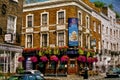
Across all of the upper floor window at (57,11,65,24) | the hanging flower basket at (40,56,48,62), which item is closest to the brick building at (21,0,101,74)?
the upper floor window at (57,11,65,24)

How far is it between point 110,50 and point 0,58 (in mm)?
42004

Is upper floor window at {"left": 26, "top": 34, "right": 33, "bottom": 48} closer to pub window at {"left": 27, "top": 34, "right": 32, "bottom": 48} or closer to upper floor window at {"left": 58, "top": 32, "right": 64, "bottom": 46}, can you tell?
pub window at {"left": 27, "top": 34, "right": 32, "bottom": 48}

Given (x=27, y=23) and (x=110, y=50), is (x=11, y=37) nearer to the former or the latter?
(x=27, y=23)

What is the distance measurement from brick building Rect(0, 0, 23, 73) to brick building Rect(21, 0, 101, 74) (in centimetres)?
1613

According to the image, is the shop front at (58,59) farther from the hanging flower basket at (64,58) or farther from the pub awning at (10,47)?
the pub awning at (10,47)

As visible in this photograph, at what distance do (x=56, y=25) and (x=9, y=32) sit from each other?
1933 centimetres

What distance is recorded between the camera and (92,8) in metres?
55.1

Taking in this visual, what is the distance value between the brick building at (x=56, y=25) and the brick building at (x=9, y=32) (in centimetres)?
1613

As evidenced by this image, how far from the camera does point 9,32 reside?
93.2 feet

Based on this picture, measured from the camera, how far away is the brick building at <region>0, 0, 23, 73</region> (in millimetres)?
27250

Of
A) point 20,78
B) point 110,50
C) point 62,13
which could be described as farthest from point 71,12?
point 20,78

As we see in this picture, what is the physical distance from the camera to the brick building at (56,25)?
4581cm

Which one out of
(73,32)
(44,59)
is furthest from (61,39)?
(44,59)

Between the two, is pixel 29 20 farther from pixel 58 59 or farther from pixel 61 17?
pixel 58 59
